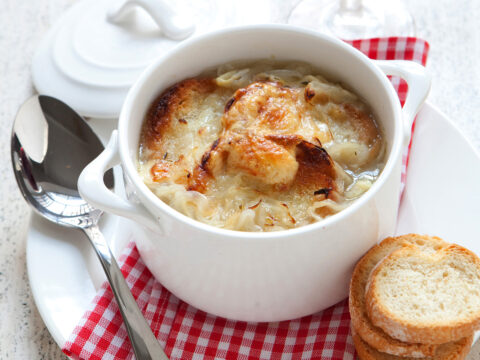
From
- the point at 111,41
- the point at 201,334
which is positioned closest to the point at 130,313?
the point at 201,334

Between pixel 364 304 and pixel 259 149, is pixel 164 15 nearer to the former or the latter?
pixel 259 149

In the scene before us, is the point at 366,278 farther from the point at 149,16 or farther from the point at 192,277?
the point at 149,16

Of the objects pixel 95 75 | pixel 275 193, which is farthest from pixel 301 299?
pixel 95 75

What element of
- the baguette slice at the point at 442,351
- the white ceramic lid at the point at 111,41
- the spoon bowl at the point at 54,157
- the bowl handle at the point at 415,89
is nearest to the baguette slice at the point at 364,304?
the baguette slice at the point at 442,351

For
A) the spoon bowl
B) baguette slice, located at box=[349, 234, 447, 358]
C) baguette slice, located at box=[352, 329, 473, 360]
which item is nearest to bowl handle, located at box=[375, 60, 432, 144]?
baguette slice, located at box=[349, 234, 447, 358]

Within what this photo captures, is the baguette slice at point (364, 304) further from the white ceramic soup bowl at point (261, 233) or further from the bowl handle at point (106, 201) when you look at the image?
the bowl handle at point (106, 201)

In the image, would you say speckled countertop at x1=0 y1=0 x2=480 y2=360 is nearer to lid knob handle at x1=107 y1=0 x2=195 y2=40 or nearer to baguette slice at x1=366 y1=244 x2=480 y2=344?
baguette slice at x1=366 y1=244 x2=480 y2=344
